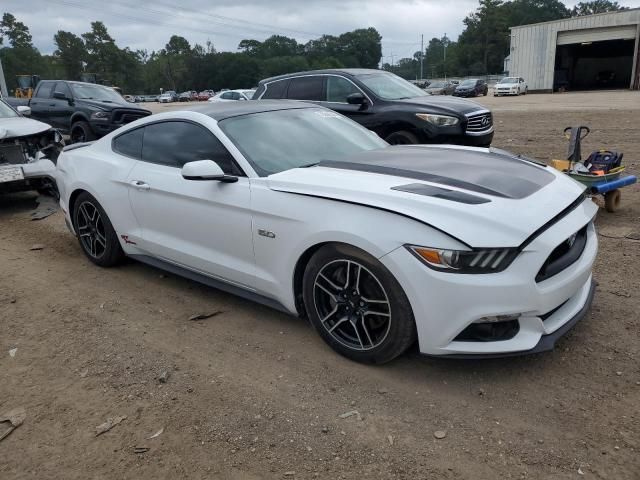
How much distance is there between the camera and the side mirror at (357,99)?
8094 mm

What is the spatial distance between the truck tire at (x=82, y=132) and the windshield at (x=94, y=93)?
2.53 ft

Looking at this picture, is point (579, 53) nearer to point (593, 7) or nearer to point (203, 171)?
point (203, 171)

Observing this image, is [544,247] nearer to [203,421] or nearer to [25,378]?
[203,421]

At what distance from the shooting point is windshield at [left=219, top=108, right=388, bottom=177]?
3.65 m

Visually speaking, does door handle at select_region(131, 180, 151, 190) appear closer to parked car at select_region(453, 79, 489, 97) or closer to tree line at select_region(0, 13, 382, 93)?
parked car at select_region(453, 79, 489, 97)

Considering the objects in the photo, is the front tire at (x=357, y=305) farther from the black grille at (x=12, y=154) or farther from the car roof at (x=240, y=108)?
the black grille at (x=12, y=154)

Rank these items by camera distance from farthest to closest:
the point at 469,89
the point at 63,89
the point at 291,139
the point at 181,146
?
the point at 469,89 < the point at 63,89 < the point at 181,146 < the point at 291,139

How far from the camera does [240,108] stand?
4191mm

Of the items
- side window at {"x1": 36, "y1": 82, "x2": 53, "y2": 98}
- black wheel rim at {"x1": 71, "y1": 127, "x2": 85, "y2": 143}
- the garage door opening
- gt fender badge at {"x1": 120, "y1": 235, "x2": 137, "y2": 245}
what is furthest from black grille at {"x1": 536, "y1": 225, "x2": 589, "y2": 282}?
the garage door opening

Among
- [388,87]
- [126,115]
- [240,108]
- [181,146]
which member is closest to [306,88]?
[388,87]

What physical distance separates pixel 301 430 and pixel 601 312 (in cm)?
230

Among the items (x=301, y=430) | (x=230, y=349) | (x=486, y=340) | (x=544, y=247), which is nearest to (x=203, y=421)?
(x=301, y=430)

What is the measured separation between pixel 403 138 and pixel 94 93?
27.6ft

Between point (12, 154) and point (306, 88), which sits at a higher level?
point (306, 88)
